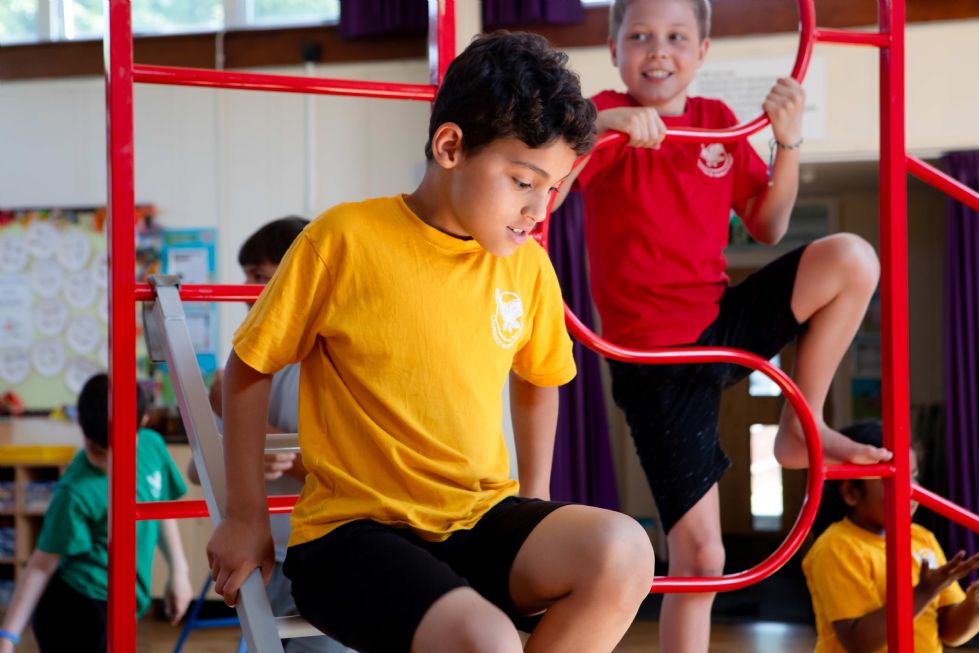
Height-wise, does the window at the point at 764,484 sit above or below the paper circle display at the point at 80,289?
below

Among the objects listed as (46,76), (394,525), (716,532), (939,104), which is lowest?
(716,532)

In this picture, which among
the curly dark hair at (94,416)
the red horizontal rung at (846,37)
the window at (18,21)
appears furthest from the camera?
the window at (18,21)

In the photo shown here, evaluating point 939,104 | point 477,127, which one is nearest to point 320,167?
point 939,104

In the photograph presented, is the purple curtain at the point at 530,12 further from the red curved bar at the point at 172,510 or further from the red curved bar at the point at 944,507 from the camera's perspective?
the red curved bar at the point at 172,510

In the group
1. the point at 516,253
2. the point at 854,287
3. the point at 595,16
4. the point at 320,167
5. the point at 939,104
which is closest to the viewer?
the point at 516,253

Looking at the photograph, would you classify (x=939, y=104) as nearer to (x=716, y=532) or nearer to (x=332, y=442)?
(x=716, y=532)

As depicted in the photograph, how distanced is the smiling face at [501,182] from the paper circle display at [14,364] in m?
5.26

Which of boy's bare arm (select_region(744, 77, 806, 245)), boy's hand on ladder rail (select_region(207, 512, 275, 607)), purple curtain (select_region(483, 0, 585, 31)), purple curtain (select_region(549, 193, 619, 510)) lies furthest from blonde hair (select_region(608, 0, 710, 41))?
purple curtain (select_region(549, 193, 619, 510))

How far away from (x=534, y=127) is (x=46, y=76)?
5.36 metres

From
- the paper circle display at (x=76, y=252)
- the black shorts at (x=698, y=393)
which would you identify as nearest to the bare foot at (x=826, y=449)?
the black shorts at (x=698, y=393)

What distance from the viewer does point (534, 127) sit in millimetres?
1233

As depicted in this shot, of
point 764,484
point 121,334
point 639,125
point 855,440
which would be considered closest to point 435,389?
point 121,334

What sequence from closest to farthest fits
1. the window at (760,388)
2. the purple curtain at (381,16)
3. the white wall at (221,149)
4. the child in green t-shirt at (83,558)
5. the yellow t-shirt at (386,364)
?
the yellow t-shirt at (386,364) < the child in green t-shirt at (83,558) < the purple curtain at (381,16) < the white wall at (221,149) < the window at (760,388)

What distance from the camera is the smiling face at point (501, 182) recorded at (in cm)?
124
